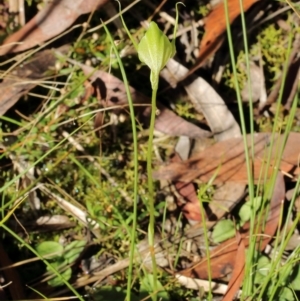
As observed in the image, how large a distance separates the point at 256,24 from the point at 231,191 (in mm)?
669

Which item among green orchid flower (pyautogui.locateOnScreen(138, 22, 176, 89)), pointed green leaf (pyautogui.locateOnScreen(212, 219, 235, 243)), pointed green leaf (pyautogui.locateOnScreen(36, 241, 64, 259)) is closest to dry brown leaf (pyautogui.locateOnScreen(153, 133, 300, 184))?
pointed green leaf (pyautogui.locateOnScreen(212, 219, 235, 243))

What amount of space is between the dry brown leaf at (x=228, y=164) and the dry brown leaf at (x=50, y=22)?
0.61 m

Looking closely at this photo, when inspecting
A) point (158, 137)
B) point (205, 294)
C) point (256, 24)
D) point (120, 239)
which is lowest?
point (205, 294)

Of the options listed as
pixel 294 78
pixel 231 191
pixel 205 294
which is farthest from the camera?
pixel 294 78

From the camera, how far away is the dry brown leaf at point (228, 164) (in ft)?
7.02

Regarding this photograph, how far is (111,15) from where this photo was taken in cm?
221

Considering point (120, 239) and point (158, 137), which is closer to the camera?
point (120, 239)

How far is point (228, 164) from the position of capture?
2154mm

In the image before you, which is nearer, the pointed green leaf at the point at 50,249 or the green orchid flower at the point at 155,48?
the green orchid flower at the point at 155,48

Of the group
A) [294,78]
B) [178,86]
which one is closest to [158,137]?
[178,86]

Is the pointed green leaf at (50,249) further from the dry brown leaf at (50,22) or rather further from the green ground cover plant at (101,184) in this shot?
the dry brown leaf at (50,22)

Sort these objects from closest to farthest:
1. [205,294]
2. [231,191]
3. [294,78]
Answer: [205,294] < [231,191] < [294,78]

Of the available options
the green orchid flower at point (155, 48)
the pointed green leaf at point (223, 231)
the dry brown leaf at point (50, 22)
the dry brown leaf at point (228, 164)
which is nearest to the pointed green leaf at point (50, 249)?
the dry brown leaf at point (228, 164)

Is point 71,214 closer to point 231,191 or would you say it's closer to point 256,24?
point 231,191
